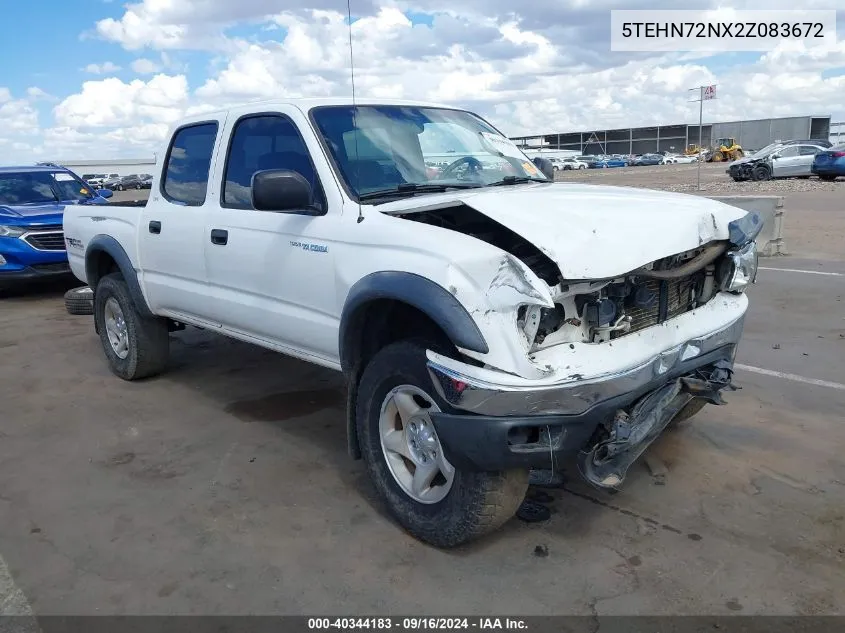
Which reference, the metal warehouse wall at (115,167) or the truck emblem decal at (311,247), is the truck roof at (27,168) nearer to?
the truck emblem decal at (311,247)

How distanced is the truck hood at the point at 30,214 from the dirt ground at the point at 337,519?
206 inches

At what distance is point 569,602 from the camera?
2.91m

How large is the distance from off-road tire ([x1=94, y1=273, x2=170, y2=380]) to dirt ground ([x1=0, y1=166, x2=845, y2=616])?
0.83ft

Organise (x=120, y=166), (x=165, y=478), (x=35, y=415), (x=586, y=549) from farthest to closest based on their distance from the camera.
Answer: (x=120, y=166) → (x=35, y=415) → (x=165, y=478) → (x=586, y=549)

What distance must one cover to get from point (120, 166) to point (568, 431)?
305ft

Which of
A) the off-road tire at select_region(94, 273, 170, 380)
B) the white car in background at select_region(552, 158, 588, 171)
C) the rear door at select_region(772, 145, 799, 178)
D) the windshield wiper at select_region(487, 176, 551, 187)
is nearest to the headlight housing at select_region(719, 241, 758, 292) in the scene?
the windshield wiper at select_region(487, 176, 551, 187)

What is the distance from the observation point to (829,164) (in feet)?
84.5

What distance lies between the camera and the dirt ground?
2.99 metres

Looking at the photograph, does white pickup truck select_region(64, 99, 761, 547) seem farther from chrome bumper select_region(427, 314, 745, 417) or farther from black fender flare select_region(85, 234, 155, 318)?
black fender flare select_region(85, 234, 155, 318)

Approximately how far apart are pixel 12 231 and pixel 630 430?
31.4 feet

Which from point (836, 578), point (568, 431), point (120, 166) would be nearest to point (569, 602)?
point (568, 431)

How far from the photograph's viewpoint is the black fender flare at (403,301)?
2.80 meters

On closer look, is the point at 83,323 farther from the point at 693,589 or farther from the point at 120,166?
the point at 120,166

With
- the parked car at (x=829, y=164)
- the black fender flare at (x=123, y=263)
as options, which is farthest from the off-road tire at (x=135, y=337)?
the parked car at (x=829, y=164)
